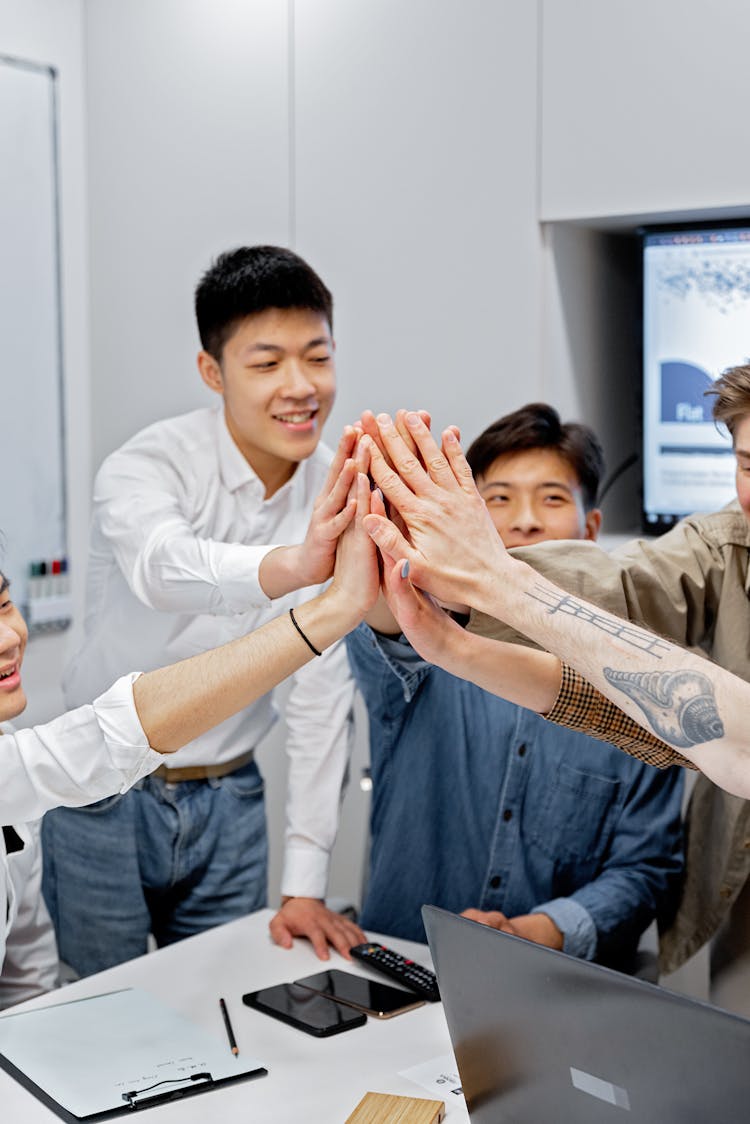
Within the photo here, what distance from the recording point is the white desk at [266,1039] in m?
1.39

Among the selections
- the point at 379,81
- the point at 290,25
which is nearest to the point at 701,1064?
the point at 379,81

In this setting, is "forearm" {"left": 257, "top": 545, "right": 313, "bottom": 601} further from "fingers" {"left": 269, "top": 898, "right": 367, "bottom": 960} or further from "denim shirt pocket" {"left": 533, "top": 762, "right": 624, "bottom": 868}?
"denim shirt pocket" {"left": 533, "top": 762, "right": 624, "bottom": 868}

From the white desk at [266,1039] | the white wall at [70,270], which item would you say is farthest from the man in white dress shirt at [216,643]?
the white wall at [70,270]

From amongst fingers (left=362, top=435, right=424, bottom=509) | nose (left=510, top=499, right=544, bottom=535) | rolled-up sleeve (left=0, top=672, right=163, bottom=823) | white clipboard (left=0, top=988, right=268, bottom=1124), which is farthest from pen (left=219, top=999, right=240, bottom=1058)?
nose (left=510, top=499, right=544, bottom=535)

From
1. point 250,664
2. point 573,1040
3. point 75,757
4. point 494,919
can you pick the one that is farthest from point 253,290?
point 573,1040

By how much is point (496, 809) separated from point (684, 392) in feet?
3.52

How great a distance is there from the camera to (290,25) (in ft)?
9.79

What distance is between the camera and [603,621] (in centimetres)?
142

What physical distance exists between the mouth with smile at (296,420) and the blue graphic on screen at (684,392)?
0.90m

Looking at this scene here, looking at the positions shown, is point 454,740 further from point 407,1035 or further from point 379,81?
point 379,81

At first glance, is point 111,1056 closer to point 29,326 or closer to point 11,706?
point 11,706

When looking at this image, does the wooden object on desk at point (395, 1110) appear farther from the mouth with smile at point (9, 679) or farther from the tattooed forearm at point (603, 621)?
the mouth with smile at point (9, 679)

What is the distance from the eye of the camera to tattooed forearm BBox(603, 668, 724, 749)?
4.40ft

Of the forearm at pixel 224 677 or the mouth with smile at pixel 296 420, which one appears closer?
the forearm at pixel 224 677
